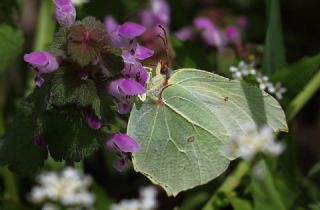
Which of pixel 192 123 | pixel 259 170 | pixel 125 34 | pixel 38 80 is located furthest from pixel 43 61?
pixel 259 170

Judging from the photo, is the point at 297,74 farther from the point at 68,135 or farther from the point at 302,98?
the point at 68,135

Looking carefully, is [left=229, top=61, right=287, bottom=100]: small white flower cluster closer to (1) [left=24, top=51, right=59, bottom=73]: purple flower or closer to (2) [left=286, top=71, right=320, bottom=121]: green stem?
(2) [left=286, top=71, right=320, bottom=121]: green stem

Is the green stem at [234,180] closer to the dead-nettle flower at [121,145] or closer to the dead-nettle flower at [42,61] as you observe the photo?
the dead-nettle flower at [121,145]

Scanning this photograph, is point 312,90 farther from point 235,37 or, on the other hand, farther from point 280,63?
point 235,37

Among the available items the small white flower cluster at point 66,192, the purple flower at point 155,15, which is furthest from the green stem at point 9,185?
the purple flower at point 155,15

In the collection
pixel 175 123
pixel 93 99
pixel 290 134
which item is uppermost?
Answer: pixel 93 99

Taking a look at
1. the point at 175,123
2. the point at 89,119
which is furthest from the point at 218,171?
the point at 89,119
